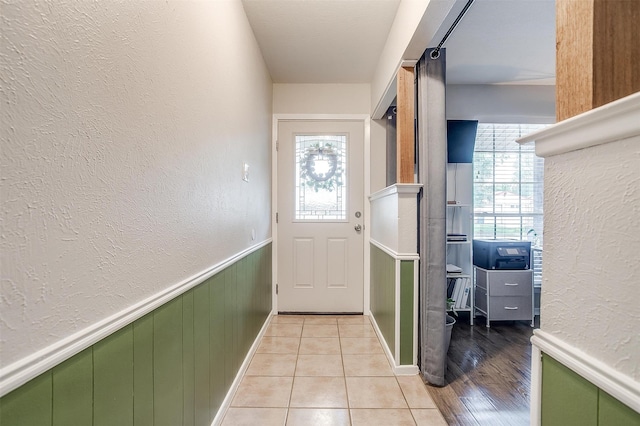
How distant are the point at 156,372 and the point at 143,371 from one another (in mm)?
82

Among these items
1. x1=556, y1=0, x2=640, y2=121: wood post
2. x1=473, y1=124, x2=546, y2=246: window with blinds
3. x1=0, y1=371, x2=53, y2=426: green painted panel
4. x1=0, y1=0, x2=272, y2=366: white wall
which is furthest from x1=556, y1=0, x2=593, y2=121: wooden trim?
x1=473, y1=124, x2=546, y2=246: window with blinds

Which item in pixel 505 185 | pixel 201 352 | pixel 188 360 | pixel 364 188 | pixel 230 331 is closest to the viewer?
pixel 188 360

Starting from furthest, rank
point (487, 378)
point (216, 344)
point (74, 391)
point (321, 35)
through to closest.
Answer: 1. point (321, 35)
2. point (487, 378)
3. point (216, 344)
4. point (74, 391)

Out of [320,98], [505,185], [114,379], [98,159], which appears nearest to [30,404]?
[114,379]

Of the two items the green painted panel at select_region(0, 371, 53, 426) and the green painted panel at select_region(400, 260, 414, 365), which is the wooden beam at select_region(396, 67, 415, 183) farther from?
the green painted panel at select_region(0, 371, 53, 426)

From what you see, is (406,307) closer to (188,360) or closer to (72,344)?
(188,360)

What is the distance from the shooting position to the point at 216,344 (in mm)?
1483

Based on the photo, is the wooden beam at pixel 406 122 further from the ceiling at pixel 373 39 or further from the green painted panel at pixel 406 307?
the green painted panel at pixel 406 307

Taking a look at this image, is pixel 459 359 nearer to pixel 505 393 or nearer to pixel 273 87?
pixel 505 393

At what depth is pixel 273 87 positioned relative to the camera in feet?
10.6

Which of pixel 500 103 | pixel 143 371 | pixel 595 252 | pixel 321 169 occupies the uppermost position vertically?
pixel 500 103

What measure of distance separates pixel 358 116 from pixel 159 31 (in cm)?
245

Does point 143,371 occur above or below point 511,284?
above

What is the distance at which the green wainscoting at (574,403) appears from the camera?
53 cm
